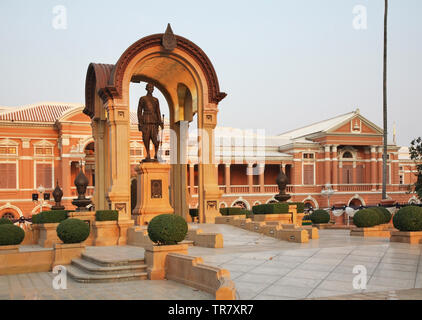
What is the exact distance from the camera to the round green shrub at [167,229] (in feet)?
36.0

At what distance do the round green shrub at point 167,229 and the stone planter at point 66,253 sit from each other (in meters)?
4.05

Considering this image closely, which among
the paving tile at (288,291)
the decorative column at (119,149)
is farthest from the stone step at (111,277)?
the decorative column at (119,149)

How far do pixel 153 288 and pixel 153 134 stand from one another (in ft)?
31.7

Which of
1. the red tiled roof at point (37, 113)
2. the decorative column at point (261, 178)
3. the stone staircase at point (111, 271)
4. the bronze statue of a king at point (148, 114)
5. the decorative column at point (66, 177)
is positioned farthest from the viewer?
the decorative column at point (261, 178)

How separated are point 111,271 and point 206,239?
10.8 ft

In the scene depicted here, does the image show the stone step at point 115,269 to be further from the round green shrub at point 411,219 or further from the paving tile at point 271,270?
the round green shrub at point 411,219

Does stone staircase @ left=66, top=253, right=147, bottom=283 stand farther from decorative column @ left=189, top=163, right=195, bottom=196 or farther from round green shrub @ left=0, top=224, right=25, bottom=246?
decorative column @ left=189, top=163, right=195, bottom=196

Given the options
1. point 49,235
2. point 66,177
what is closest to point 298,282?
point 49,235

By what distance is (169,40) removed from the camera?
1872 cm

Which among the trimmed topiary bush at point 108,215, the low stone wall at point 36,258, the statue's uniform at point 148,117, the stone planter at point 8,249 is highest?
the statue's uniform at point 148,117

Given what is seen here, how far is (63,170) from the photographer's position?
4531 cm

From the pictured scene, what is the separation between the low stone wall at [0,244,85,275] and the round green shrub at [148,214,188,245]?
4.15 m

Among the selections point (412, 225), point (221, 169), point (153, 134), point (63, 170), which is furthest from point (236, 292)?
point (221, 169)
